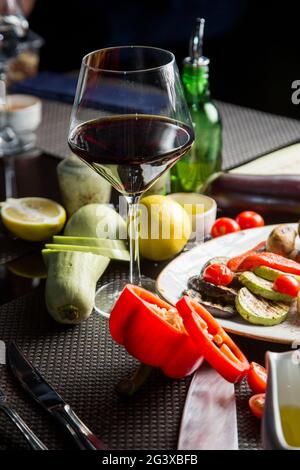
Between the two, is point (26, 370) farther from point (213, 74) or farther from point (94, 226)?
point (213, 74)

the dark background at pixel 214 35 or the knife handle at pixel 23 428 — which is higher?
the knife handle at pixel 23 428

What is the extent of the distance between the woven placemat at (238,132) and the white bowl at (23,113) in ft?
0.14

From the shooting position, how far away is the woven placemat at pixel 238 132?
1.58 meters

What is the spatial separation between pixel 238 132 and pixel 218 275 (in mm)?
787

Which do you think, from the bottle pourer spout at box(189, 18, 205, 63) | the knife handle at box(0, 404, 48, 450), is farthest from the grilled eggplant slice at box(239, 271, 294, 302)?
the bottle pourer spout at box(189, 18, 205, 63)

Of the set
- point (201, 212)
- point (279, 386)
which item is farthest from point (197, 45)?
point (279, 386)

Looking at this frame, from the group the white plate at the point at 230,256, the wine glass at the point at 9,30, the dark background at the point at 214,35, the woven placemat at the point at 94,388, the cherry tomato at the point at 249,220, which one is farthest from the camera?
the dark background at the point at 214,35

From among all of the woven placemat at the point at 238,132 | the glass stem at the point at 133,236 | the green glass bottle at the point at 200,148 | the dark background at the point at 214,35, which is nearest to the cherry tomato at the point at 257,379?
the glass stem at the point at 133,236

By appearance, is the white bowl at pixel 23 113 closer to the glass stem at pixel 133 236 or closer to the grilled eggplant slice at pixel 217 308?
the glass stem at pixel 133 236

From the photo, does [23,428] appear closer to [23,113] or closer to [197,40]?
[197,40]

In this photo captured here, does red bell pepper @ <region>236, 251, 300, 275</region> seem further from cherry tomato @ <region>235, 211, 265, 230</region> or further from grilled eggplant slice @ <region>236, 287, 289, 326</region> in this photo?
cherry tomato @ <region>235, 211, 265, 230</region>

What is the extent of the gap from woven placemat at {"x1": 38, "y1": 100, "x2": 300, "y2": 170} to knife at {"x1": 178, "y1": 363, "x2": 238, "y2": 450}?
0.74 m

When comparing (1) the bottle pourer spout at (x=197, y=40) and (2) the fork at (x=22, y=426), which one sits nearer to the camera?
(2) the fork at (x=22, y=426)

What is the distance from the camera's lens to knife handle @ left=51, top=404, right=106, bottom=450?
74cm
